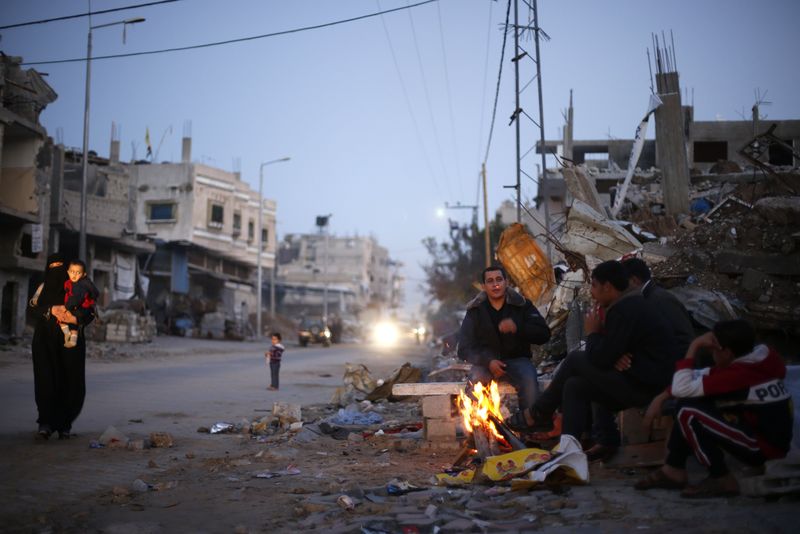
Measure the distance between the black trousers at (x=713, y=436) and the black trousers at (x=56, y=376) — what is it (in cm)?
597

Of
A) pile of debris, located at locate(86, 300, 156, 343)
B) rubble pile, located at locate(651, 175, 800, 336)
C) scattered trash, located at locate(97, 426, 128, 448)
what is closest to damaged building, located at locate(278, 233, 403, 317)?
pile of debris, located at locate(86, 300, 156, 343)

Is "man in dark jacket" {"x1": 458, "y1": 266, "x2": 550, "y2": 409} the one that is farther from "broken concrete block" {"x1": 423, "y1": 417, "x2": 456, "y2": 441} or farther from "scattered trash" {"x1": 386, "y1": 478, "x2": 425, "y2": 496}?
"scattered trash" {"x1": 386, "y1": 478, "x2": 425, "y2": 496}

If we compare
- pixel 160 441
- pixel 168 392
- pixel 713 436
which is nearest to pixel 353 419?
pixel 160 441

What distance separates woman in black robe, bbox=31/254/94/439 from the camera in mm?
7442

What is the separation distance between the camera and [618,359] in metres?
5.34

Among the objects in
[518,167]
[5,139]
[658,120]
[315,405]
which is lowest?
[315,405]

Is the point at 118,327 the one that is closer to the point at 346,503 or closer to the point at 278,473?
the point at 278,473

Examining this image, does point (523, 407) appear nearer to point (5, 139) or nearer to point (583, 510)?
point (583, 510)

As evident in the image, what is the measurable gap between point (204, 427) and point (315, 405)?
3620mm

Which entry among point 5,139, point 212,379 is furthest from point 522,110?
point 5,139

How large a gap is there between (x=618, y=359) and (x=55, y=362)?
577 centimetres

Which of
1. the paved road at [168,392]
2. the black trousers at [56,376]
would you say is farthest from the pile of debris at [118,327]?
the black trousers at [56,376]

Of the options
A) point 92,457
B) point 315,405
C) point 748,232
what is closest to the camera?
point 92,457

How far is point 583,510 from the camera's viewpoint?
4.28 meters
